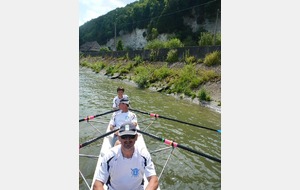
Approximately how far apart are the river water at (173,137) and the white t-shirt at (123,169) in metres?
1.95

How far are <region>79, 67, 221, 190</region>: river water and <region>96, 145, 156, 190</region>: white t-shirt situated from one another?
1954mm

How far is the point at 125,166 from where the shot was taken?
133 inches

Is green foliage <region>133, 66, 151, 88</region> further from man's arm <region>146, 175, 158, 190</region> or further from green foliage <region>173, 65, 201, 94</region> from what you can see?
man's arm <region>146, 175, 158, 190</region>

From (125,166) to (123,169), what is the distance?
0.06 m

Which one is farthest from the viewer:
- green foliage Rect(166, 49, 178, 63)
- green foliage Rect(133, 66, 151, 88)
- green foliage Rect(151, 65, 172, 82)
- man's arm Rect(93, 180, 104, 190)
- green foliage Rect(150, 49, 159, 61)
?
green foliage Rect(150, 49, 159, 61)

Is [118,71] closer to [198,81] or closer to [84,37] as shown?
[198,81]

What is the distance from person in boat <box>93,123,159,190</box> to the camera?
3.33m

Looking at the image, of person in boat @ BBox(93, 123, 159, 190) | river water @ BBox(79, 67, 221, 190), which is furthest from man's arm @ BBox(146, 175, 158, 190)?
river water @ BBox(79, 67, 221, 190)

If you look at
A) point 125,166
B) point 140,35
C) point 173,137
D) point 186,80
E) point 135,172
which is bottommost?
point 173,137

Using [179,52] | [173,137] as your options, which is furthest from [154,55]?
[173,137]

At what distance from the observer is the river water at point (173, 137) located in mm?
6113

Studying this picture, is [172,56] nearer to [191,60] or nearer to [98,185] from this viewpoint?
[191,60]

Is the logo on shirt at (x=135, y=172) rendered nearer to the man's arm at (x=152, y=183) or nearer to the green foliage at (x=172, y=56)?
the man's arm at (x=152, y=183)

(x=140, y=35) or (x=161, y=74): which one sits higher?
(x=140, y=35)
